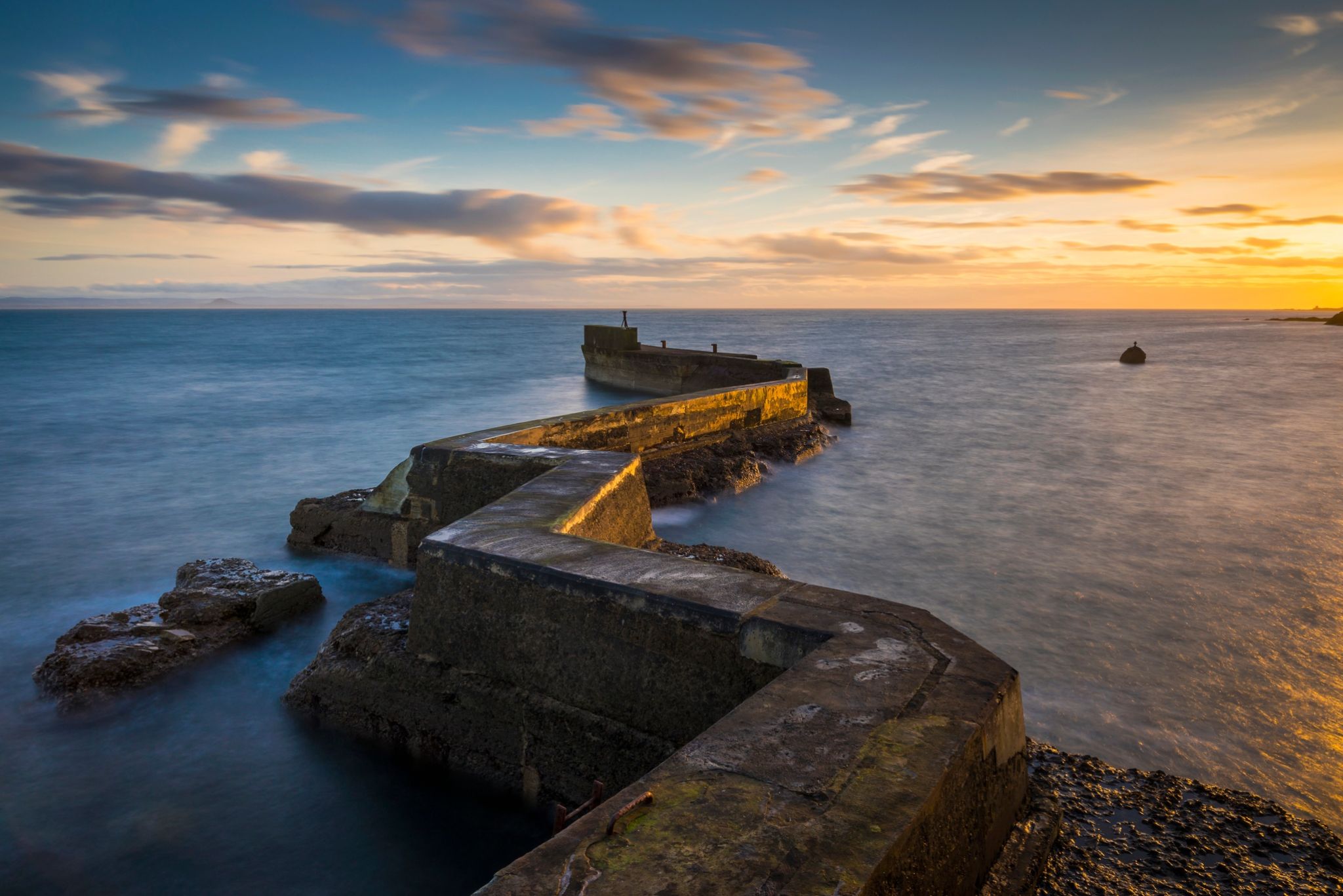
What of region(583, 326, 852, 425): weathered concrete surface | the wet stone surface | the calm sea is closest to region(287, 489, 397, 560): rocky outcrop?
the calm sea

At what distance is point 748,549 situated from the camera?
811 centimetres

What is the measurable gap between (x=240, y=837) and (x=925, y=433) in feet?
48.1

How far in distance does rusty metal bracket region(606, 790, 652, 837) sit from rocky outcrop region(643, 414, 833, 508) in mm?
6217

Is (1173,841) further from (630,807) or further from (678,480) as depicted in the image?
(678,480)

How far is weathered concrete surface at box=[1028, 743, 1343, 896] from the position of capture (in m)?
2.83

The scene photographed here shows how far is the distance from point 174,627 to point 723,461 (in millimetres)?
6544

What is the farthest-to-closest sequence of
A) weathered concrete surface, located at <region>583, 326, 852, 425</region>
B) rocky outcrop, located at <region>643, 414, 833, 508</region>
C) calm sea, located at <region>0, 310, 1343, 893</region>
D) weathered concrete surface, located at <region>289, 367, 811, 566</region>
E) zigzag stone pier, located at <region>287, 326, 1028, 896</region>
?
weathered concrete surface, located at <region>583, 326, 852, 425</region> → rocky outcrop, located at <region>643, 414, 833, 508</region> → weathered concrete surface, located at <region>289, 367, 811, 566</region> → calm sea, located at <region>0, 310, 1343, 893</region> → zigzag stone pier, located at <region>287, 326, 1028, 896</region>

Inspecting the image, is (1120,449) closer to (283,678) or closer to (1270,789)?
(1270,789)

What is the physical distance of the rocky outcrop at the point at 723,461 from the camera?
9.37 meters

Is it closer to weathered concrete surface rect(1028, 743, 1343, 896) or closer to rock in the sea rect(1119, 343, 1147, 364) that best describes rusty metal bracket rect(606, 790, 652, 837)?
weathered concrete surface rect(1028, 743, 1343, 896)

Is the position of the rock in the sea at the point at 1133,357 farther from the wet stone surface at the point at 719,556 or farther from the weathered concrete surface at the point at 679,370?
the wet stone surface at the point at 719,556

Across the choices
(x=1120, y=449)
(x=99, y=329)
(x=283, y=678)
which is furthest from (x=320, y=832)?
(x=99, y=329)

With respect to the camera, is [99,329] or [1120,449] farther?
[99,329]

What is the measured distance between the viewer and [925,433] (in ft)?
53.1
